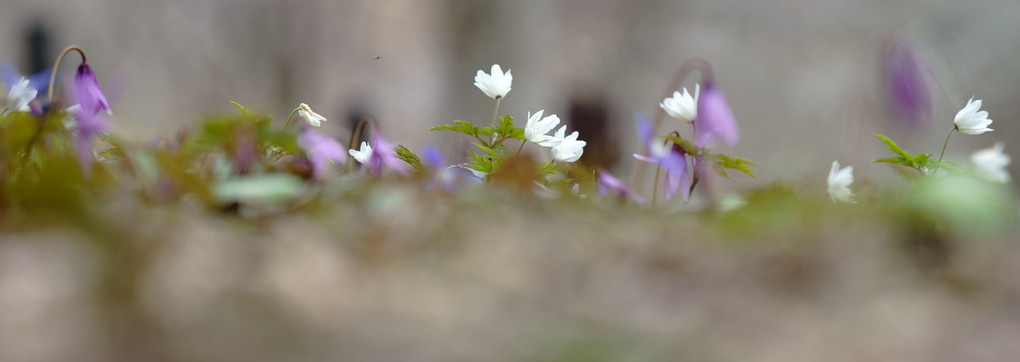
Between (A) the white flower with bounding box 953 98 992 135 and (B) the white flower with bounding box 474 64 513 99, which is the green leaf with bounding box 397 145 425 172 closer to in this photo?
(B) the white flower with bounding box 474 64 513 99

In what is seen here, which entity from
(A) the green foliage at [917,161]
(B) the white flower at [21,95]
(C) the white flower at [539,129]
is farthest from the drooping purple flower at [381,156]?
(A) the green foliage at [917,161]

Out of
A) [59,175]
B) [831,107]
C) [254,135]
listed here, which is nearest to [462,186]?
A: [254,135]

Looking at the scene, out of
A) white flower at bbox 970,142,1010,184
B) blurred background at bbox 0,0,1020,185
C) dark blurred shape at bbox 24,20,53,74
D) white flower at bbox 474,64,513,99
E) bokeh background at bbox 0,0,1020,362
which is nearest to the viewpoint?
bokeh background at bbox 0,0,1020,362

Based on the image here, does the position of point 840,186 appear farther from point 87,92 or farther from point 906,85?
point 87,92

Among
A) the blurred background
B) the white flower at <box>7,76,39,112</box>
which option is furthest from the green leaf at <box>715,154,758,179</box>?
the blurred background

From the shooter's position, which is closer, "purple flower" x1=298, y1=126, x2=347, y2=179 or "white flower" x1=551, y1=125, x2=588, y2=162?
"purple flower" x1=298, y1=126, x2=347, y2=179

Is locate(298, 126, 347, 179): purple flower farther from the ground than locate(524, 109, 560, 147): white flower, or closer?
closer

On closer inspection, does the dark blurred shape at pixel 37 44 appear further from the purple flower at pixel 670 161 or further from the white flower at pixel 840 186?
the white flower at pixel 840 186
